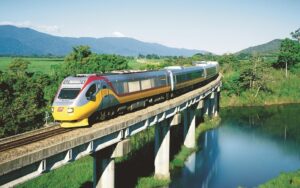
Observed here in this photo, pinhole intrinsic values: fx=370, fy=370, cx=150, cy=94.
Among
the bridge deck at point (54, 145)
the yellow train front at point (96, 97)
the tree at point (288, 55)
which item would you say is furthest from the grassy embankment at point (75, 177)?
the tree at point (288, 55)

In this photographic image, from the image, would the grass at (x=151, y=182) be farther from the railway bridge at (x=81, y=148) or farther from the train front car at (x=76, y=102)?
the train front car at (x=76, y=102)

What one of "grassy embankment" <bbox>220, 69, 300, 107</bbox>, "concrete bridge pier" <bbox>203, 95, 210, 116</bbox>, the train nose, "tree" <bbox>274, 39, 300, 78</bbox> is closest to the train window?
the train nose

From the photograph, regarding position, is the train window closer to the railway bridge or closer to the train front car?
the train front car

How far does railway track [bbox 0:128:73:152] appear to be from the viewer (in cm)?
1666

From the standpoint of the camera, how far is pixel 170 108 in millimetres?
30578

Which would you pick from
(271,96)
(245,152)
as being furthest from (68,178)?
(271,96)

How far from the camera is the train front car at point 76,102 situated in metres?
19.8

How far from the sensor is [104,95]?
22656 mm

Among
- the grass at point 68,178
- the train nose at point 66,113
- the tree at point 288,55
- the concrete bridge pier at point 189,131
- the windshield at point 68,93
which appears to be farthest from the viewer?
the tree at point 288,55

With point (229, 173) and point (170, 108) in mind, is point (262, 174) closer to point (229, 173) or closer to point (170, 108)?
point (229, 173)

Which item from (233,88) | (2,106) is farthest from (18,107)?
(233,88)

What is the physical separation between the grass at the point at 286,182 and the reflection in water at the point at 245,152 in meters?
2.14

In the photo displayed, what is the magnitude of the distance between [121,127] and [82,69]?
209ft

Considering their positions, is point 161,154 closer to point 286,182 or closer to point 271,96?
point 286,182
